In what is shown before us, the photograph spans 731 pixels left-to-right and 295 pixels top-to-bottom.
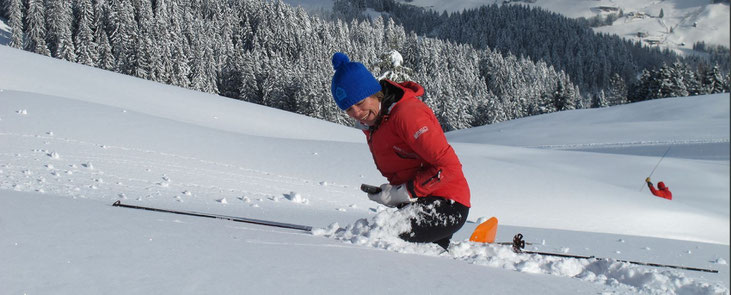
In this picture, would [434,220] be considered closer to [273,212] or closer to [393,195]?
[393,195]

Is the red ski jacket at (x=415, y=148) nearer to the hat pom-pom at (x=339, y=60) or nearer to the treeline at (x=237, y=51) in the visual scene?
the hat pom-pom at (x=339, y=60)

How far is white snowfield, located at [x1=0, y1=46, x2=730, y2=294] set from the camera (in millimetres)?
2447

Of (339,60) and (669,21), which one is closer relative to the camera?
(669,21)

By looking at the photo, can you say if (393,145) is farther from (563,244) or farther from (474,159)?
(474,159)

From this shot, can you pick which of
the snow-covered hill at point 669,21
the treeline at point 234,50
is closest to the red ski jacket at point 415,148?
the snow-covered hill at point 669,21

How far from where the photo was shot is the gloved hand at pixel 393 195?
3744 mm

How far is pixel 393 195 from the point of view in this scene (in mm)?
3805

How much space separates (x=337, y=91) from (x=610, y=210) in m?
6.60

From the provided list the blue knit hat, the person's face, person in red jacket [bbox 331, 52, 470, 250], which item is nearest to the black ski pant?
person in red jacket [bbox 331, 52, 470, 250]

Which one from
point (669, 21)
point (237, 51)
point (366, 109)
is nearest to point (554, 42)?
point (237, 51)

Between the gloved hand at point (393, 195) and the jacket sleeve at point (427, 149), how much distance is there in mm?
79

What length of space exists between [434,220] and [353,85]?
3.86ft

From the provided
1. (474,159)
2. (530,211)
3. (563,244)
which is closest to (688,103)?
(474,159)

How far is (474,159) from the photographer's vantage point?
36.1ft
